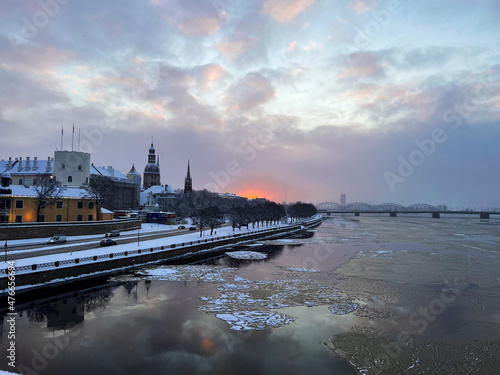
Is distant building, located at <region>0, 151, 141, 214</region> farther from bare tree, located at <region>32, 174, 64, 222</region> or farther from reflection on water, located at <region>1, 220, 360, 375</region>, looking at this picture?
reflection on water, located at <region>1, 220, 360, 375</region>

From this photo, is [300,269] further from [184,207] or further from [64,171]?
[184,207]

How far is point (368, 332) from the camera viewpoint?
2012 cm

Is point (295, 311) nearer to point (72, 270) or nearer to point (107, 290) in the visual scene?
point (107, 290)

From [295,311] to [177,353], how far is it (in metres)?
9.91

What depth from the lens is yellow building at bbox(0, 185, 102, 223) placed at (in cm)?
5078

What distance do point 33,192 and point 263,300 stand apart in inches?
1857

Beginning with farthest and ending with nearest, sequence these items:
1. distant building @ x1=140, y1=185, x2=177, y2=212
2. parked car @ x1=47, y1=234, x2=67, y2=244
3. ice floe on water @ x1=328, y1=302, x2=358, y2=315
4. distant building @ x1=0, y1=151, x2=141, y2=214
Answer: distant building @ x1=140, y1=185, x2=177, y2=212 → distant building @ x1=0, y1=151, x2=141, y2=214 → parked car @ x1=47, y1=234, x2=67, y2=244 → ice floe on water @ x1=328, y1=302, x2=358, y2=315

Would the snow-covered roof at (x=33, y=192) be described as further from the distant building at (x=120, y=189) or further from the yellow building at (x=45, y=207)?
the distant building at (x=120, y=189)

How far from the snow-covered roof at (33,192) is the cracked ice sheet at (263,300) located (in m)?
40.5

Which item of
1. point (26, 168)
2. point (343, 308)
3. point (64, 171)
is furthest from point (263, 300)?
point (26, 168)

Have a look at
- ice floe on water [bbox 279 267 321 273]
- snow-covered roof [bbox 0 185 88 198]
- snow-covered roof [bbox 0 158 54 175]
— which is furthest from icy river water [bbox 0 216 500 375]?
snow-covered roof [bbox 0 158 54 175]

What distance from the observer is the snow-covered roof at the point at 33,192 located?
5257 centimetres

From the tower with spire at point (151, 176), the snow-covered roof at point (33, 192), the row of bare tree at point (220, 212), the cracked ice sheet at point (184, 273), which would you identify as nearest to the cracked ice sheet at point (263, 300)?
the cracked ice sheet at point (184, 273)

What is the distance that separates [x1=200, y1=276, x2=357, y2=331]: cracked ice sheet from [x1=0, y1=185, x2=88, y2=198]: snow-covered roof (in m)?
40.5
